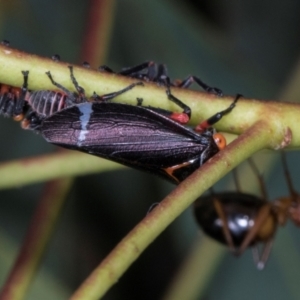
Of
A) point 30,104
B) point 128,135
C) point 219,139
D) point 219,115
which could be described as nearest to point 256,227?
point 219,139

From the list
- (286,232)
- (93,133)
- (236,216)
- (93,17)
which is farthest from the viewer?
(286,232)

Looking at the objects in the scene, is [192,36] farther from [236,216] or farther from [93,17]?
[236,216]

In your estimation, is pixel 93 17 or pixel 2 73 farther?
pixel 93 17

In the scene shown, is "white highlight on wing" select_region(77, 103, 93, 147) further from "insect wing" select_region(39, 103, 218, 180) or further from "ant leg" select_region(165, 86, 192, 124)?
"ant leg" select_region(165, 86, 192, 124)

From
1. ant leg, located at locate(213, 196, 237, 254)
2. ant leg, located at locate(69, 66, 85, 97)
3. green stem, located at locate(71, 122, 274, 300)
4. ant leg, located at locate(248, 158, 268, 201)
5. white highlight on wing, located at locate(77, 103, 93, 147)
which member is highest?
ant leg, located at locate(248, 158, 268, 201)

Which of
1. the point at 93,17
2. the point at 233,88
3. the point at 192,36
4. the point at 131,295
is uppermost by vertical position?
the point at 192,36

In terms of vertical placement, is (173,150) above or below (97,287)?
above

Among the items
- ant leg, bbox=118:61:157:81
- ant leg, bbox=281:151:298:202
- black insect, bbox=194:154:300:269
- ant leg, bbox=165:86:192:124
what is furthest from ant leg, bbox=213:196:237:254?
ant leg, bbox=165:86:192:124

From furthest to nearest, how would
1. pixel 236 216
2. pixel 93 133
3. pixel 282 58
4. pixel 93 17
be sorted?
pixel 282 58
pixel 236 216
pixel 93 17
pixel 93 133

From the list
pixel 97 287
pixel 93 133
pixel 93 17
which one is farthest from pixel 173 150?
pixel 93 17
